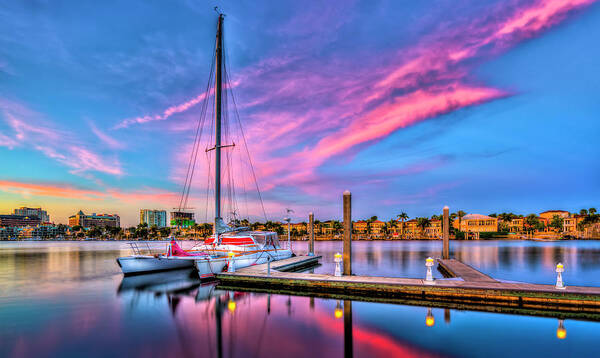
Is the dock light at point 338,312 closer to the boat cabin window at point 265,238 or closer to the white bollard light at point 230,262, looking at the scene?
the white bollard light at point 230,262

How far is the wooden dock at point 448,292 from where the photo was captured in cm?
1398

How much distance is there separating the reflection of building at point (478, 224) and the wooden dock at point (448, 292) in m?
168

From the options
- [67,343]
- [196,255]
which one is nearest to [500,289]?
[67,343]

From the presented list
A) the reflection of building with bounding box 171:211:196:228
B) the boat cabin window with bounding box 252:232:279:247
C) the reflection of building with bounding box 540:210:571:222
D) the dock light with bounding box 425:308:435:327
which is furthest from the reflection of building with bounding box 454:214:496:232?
the dock light with bounding box 425:308:435:327

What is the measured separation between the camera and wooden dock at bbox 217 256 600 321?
1398 centimetres

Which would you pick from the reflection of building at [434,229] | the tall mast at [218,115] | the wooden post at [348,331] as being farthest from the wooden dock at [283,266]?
the reflection of building at [434,229]

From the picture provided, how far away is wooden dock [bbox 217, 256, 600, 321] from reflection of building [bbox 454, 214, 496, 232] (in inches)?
6601

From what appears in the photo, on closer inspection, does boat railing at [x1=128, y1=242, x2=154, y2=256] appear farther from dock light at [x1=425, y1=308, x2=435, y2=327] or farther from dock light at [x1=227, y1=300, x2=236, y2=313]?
dock light at [x1=425, y1=308, x2=435, y2=327]

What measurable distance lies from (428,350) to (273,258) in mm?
21788

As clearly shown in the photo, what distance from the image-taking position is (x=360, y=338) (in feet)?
39.8

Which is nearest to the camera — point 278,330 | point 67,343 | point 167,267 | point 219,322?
point 67,343

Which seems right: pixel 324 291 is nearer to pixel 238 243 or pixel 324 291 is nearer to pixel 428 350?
pixel 428 350

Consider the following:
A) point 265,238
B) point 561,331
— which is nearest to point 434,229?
point 265,238

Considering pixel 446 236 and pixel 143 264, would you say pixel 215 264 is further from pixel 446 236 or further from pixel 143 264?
pixel 446 236
